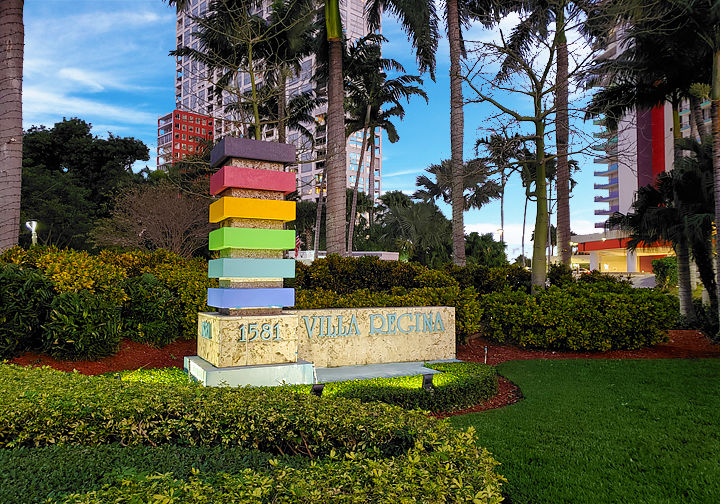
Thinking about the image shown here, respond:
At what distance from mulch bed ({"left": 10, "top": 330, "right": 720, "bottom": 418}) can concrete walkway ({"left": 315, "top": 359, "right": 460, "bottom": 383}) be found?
4.37 feet

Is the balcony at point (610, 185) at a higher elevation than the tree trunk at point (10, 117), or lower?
higher

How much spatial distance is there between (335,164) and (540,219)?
625 cm

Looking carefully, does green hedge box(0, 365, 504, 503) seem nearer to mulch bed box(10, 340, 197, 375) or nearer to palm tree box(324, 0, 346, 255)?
mulch bed box(10, 340, 197, 375)

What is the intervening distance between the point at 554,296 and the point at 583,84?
602 cm

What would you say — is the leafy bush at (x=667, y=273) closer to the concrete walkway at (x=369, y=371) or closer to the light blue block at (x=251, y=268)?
the concrete walkway at (x=369, y=371)

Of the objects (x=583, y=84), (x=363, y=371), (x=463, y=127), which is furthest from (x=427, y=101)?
(x=363, y=371)

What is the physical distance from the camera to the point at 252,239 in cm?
728

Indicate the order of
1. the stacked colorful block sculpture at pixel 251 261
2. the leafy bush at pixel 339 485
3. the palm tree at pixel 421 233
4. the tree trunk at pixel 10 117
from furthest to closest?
the palm tree at pixel 421 233 → the tree trunk at pixel 10 117 → the stacked colorful block sculpture at pixel 251 261 → the leafy bush at pixel 339 485

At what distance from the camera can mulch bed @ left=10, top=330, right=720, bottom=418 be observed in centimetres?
773

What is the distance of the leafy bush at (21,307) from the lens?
750 centimetres

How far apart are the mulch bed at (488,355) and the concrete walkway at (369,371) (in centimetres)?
133

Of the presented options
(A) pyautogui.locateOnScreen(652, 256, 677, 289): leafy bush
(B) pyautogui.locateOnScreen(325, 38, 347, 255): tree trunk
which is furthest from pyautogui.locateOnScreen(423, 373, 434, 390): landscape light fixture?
(A) pyautogui.locateOnScreen(652, 256, 677, 289): leafy bush

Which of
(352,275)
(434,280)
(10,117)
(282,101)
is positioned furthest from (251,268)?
(282,101)

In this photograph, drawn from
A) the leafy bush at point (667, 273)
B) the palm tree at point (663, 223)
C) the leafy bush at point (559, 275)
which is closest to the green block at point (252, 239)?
the leafy bush at point (559, 275)
